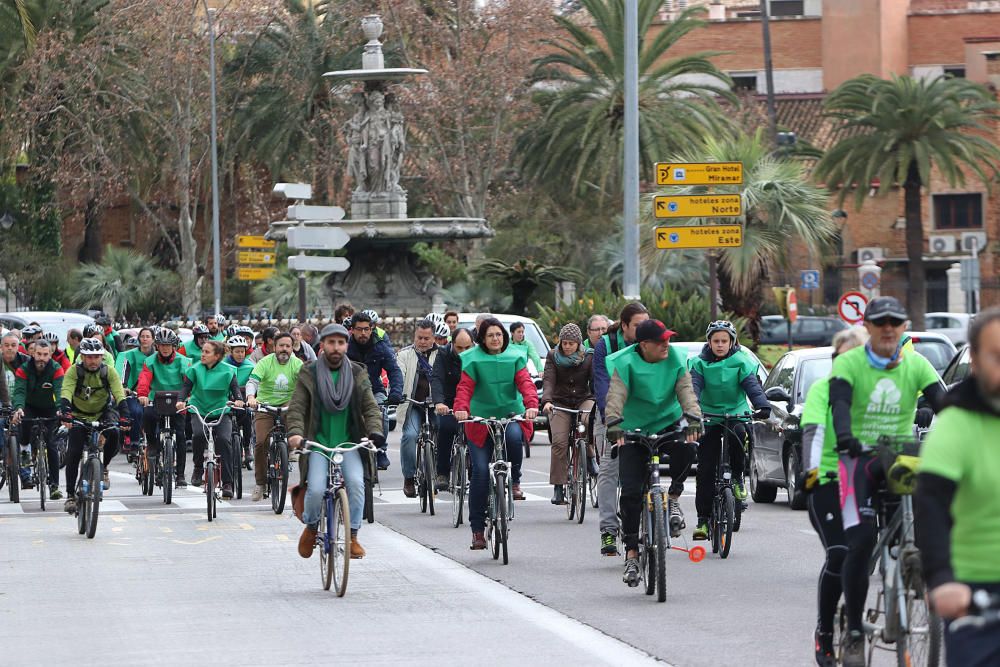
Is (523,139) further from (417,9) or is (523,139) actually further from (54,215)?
(54,215)

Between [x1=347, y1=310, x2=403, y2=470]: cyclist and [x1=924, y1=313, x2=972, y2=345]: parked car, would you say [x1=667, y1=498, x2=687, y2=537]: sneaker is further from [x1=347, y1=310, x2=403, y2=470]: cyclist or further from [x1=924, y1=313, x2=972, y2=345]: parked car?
[x1=924, y1=313, x2=972, y2=345]: parked car

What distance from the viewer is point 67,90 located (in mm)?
55375

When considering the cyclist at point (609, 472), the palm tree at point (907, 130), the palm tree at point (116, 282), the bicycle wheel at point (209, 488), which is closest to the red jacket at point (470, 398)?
the cyclist at point (609, 472)

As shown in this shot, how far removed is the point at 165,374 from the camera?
19.8 m

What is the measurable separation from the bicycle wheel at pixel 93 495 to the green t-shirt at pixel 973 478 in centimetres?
1133

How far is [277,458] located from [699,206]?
1104 centimetres

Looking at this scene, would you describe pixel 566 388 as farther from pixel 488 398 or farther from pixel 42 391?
pixel 42 391

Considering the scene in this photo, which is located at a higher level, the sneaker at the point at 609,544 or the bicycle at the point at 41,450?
the bicycle at the point at 41,450

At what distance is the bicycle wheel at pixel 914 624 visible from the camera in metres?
7.56

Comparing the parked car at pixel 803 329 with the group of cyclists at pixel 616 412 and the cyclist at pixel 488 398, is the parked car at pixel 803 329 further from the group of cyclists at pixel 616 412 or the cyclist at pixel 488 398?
the cyclist at pixel 488 398

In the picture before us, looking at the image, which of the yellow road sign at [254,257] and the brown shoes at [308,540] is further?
the yellow road sign at [254,257]

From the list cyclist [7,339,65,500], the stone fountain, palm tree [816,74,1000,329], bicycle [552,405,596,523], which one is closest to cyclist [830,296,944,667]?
bicycle [552,405,596,523]

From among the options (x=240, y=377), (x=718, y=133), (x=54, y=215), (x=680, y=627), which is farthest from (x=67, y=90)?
(x=680, y=627)

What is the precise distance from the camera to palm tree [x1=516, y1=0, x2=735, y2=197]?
4691 centimetres
